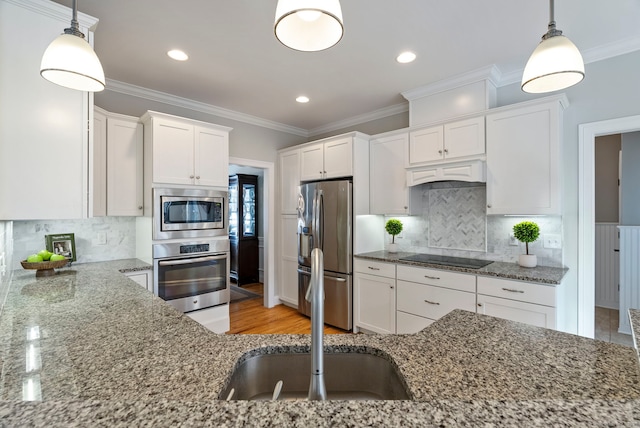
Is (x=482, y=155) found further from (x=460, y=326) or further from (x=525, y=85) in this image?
(x=460, y=326)

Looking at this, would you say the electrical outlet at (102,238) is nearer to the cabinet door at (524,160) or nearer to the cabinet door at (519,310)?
the cabinet door at (519,310)

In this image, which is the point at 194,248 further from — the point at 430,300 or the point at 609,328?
the point at 609,328

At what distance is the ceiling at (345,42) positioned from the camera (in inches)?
76.0

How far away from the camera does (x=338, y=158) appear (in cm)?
357

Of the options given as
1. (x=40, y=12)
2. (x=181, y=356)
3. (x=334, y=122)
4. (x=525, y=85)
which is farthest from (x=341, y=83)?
(x=181, y=356)

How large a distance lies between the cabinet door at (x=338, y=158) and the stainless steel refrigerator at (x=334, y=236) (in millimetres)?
142

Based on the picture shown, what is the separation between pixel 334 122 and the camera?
435 centimetres

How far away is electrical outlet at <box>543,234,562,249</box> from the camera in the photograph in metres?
2.61

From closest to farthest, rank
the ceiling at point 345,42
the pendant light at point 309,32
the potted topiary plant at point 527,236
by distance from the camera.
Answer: the pendant light at point 309,32
the ceiling at point 345,42
the potted topiary plant at point 527,236

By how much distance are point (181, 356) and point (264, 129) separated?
3.74 m

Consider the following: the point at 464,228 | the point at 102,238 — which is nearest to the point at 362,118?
the point at 464,228

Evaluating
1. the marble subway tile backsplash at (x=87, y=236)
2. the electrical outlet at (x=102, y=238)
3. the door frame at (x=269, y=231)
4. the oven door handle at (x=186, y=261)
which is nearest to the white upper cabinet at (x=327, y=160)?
the door frame at (x=269, y=231)

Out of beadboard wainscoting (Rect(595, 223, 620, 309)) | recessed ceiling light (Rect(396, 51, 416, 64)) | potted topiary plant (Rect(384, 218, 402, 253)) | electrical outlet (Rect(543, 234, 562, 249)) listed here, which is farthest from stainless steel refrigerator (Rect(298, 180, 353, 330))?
beadboard wainscoting (Rect(595, 223, 620, 309))

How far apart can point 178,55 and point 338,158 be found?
6.13 ft
